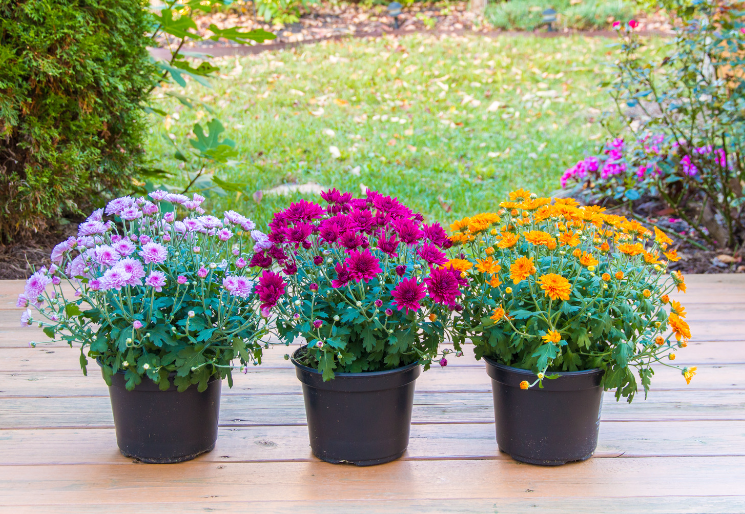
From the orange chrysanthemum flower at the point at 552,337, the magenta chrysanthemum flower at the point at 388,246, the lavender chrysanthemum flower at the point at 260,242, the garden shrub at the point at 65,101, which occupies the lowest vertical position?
the orange chrysanthemum flower at the point at 552,337

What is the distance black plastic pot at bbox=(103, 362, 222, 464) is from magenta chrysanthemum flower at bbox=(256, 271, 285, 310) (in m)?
0.34

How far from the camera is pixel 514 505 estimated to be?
4.83 ft

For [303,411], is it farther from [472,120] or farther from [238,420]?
[472,120]

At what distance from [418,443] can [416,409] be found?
0.72 feet

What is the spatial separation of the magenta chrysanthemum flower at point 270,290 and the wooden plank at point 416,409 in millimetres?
555

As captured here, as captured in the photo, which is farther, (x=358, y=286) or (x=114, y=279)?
(x=358, y=286)

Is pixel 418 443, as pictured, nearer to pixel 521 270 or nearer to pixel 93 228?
pixel 521 270

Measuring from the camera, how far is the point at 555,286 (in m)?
1.46

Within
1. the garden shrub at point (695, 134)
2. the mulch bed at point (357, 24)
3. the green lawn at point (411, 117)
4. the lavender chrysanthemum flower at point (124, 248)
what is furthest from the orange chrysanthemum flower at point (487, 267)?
the mulch bed at point (357, 24)

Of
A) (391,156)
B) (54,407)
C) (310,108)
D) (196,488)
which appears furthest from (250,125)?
(196,488)

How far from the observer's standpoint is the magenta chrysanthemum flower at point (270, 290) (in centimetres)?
145

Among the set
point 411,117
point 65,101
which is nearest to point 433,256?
point 65,101

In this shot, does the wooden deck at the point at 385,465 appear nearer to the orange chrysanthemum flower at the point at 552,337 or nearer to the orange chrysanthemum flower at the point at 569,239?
the orange chrysanthemum flower at the point at 552,337

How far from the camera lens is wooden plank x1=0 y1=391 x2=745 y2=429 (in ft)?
6.21
